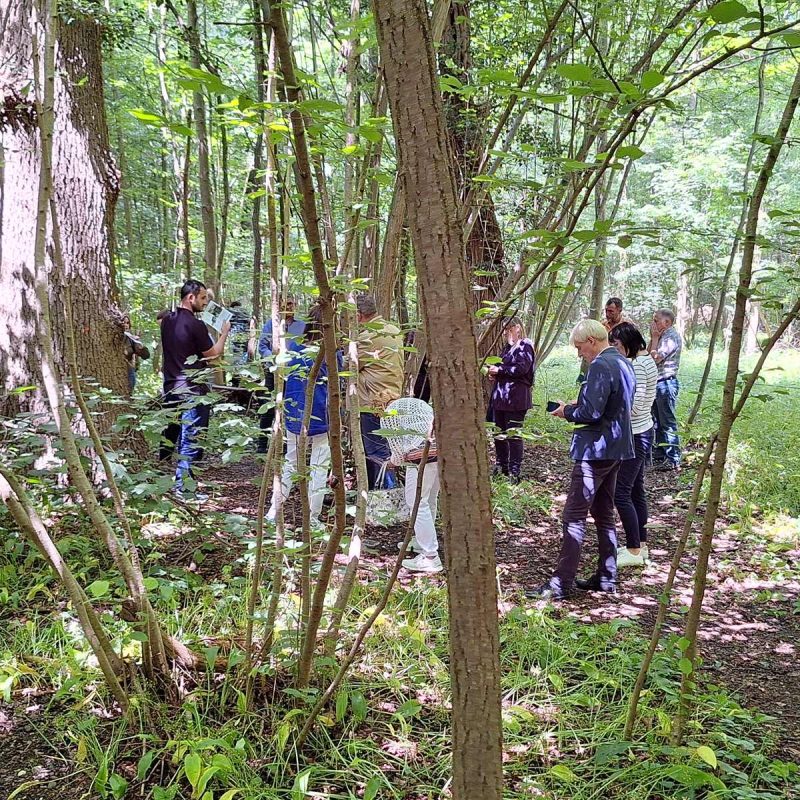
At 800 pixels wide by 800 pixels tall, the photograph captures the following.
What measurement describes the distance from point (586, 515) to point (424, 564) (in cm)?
117

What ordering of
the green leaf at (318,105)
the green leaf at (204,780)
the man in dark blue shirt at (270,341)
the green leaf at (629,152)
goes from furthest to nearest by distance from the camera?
the man in dark blue shirt at (270,341) < the green leaf at (204,780) < the green leaf at (629,152) < the green leaf at (318,105)

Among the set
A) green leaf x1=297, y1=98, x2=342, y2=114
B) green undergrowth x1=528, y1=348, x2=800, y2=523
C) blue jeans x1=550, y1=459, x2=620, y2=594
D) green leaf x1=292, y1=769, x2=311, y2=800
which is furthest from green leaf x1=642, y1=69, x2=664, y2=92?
blue jeans x1=550, y1=459, x2=620, y2=594

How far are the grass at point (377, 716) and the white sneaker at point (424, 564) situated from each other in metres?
0.51

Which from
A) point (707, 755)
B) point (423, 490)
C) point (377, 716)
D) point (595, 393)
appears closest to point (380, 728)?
point (377, 716)

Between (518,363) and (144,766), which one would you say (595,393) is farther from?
(144,766)

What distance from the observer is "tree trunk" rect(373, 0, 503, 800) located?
1209 millimetres

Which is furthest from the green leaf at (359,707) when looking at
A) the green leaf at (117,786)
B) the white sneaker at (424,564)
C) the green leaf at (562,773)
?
the white sneaker at (424,564)

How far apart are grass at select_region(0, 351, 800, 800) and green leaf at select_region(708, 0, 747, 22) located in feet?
4.36

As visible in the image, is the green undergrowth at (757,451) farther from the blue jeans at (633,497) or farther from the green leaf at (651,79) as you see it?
the green leaf at (651,79)

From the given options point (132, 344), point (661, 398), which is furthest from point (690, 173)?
point (132, 344)

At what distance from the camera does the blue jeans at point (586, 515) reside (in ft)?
13.2

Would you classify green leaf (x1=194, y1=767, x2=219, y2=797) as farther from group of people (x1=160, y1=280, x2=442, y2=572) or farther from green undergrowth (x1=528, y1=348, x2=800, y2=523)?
green undergrowth (x1=528, y1=348, x2=800, y2=523)

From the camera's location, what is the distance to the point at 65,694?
2623 mm

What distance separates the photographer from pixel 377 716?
266 cm
